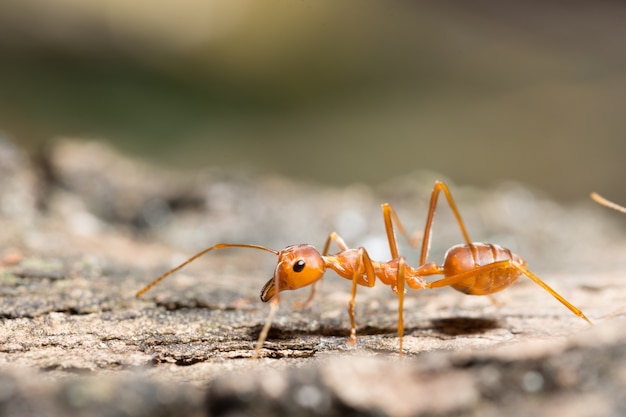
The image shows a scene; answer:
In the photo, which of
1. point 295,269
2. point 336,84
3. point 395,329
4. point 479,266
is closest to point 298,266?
point 295,269

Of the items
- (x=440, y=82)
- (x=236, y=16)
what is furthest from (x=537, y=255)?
(x=236, y=16)

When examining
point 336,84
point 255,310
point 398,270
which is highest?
point 336,84

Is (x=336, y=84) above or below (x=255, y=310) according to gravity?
above

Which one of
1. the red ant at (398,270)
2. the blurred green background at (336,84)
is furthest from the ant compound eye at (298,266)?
the blurred green background at (336,84)

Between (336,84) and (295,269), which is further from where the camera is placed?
(336,84)

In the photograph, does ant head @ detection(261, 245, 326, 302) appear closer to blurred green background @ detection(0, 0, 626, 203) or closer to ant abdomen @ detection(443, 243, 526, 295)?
ant abdomen @ detection(443, 243, 526, 295)

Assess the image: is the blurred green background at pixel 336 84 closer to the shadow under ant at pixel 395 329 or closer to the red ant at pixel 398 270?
the red ant at pixel 398 270

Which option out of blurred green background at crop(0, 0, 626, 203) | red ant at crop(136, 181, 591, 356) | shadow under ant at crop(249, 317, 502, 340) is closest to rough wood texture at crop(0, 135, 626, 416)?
shadow under ant at crop(249, 317, 502, 340)

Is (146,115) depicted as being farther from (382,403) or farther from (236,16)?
(382,403)

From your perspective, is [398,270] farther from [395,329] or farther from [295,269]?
[295,269]
